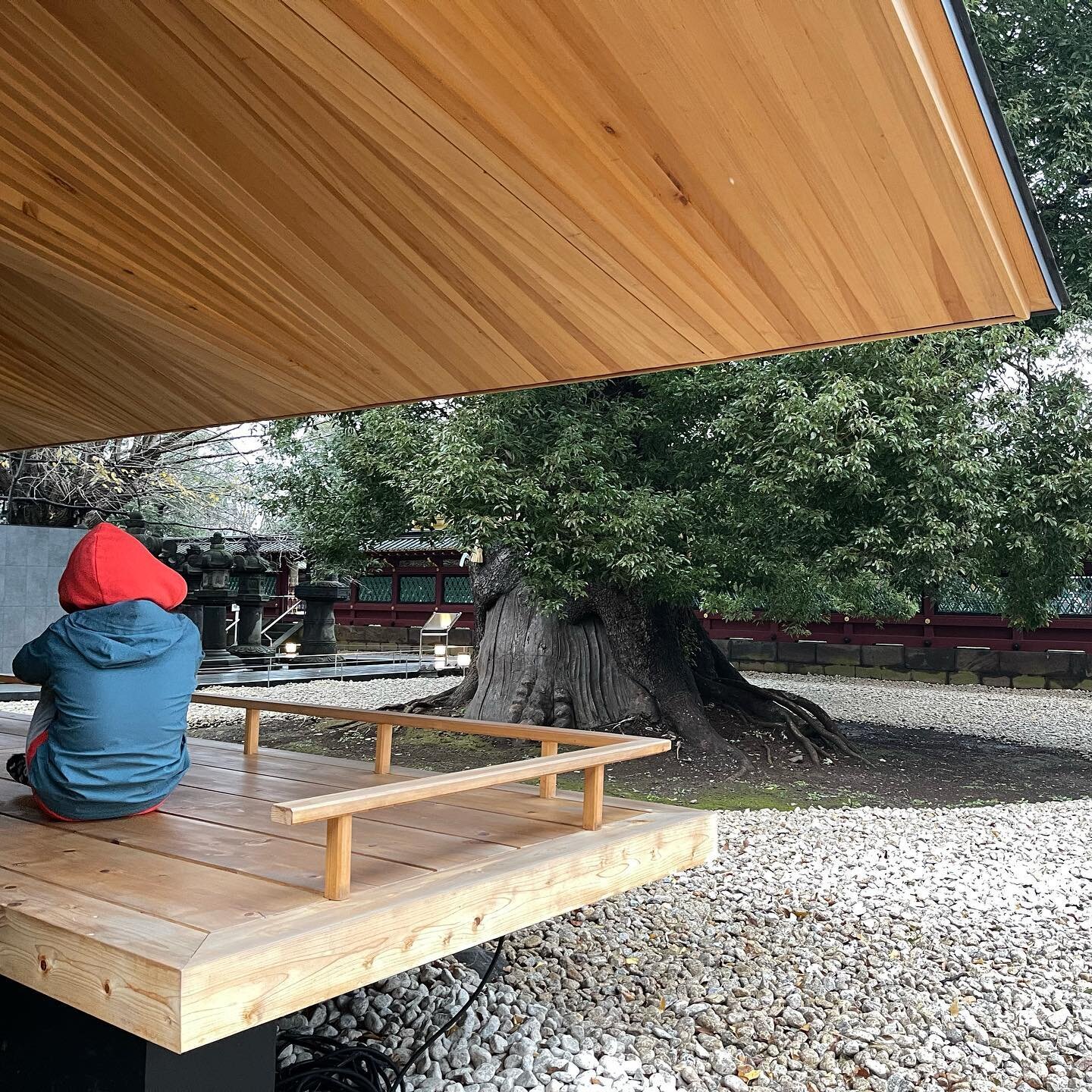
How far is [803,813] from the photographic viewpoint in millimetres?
Answer: 6793

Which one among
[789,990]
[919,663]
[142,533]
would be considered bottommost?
[789,990]

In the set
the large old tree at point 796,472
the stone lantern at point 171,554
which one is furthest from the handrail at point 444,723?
the stone lantern at point 171,554

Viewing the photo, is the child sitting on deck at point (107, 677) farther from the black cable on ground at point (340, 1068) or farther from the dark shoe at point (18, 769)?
the black cable on ground at point (340, 1068)

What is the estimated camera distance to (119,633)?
2.86 meters

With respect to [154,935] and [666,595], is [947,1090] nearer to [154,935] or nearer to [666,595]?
[154,935]

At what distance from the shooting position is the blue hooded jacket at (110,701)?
2.82 metres

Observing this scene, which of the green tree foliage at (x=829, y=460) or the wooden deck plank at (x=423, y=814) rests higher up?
the green tree foliage at (x=829, y=460)

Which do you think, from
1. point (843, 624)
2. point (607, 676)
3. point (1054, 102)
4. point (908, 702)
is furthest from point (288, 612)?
point (1054, 102)

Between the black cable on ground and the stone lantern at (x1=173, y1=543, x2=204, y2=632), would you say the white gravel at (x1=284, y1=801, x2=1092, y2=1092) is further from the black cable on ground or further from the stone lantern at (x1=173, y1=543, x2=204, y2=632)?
the stone lantern at (x1=173, y1=543, x2=204, y2=632)

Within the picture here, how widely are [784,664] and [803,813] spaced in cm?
1302

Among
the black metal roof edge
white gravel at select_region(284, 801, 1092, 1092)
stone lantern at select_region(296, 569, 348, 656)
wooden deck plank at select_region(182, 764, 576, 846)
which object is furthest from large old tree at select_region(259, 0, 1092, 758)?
stone lantern at select_region(296, 569, 348, 656)

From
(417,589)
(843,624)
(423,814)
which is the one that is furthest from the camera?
(417,589)

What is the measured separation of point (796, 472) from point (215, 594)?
35.2ft

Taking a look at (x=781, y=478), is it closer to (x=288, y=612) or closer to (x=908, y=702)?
(x=908, y=702)
